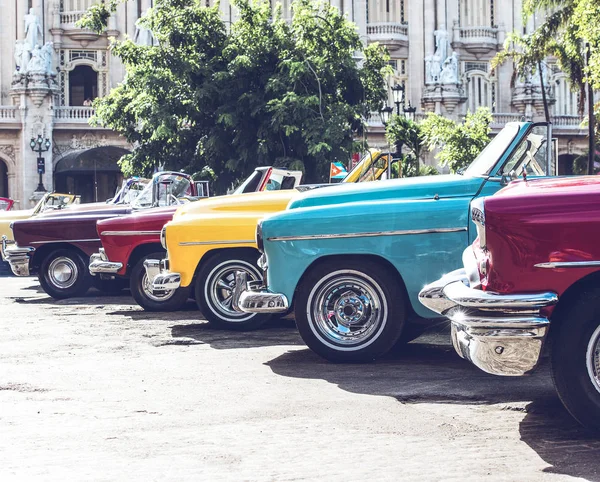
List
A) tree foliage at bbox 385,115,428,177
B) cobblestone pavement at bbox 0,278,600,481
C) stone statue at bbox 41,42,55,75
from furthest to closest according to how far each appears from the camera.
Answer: stone statue at bbox 41,42,55,75 → tree foliage at bbox 385,115,428,177 → cobblestone pavement at bbox 0,278,600,481

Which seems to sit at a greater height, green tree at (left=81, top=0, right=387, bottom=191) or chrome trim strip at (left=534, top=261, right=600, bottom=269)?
green tree at (left=81, top=0, right=387, bottom=191)

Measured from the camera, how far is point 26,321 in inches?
508

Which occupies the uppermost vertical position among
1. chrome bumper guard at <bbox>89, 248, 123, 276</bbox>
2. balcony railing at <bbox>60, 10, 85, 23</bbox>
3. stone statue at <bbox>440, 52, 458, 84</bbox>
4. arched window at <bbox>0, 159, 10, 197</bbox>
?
balcony railing at <bbox>60, 10, 85, 23</bbox>

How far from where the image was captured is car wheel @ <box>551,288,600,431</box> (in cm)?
572

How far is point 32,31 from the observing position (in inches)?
1758

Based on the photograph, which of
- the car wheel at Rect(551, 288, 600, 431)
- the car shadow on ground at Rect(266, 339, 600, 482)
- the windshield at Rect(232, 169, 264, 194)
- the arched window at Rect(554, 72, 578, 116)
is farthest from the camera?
the arched window at Rect(554, 72, 578, 116)

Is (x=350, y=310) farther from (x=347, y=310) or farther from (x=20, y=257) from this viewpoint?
(x=20, y=257)

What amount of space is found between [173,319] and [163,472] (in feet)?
24.5

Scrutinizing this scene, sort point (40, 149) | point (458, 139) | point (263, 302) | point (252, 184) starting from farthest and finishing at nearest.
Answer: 1. point (40, 149)
2. point (458, 139)
3. point (252, 184)
4. point (263, 302)

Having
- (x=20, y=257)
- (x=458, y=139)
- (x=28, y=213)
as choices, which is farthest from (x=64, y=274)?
(x=458, y=139)

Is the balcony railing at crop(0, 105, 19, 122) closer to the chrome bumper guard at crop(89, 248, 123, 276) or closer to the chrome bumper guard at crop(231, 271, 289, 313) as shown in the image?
the chrome bumper guard at crop(89, 248, 123, 276)

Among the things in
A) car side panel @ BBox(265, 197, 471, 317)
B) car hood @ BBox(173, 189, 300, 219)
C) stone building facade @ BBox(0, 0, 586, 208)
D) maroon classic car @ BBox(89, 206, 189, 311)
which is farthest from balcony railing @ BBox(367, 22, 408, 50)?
car side panel @ BBox(265, 197, 471, 317)

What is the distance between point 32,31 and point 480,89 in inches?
814

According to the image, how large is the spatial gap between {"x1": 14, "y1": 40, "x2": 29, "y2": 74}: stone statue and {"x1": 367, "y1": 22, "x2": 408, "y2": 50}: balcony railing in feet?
50.9
